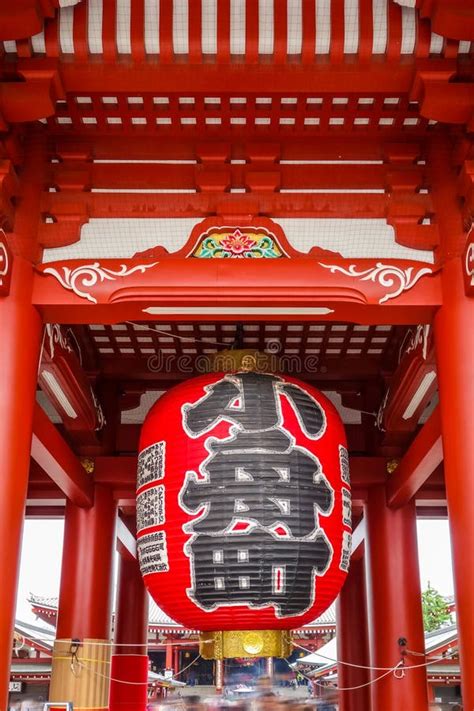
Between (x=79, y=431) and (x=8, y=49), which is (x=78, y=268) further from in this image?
(x=79, y=431)

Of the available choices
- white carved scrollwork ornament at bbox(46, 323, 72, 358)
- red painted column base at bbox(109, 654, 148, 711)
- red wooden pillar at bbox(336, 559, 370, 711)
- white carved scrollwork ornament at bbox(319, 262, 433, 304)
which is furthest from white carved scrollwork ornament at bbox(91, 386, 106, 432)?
red wooden pillar at bbox(336, 559, 370, 711)

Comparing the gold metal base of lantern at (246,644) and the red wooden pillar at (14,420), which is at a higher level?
the red wooden pillar at (14,420)

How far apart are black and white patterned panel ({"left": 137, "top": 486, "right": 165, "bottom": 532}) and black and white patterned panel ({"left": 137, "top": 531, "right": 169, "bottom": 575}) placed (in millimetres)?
75

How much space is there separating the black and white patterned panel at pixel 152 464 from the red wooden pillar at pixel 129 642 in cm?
579

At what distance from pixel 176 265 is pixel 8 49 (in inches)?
62.1

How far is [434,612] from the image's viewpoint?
1122 inches

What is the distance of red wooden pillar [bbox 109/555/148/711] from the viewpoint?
33.3ft

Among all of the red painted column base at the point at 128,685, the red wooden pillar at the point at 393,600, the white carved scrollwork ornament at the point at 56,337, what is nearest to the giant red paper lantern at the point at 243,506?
the white carved scrollwork ornament at the point at 56,337

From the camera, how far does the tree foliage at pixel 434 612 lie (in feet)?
92.7

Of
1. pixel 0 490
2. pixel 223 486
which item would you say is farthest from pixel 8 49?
pixel 223 486

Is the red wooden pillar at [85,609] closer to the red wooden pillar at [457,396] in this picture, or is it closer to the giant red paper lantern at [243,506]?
the giant red paper lantern at [243,506]

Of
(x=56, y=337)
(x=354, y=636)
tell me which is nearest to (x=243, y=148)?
(x=56, y=337)

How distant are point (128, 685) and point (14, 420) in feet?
23.8

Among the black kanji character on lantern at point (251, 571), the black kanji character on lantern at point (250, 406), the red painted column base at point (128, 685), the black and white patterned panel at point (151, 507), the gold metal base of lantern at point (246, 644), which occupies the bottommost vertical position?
the red painted column base at point (128, 685)
